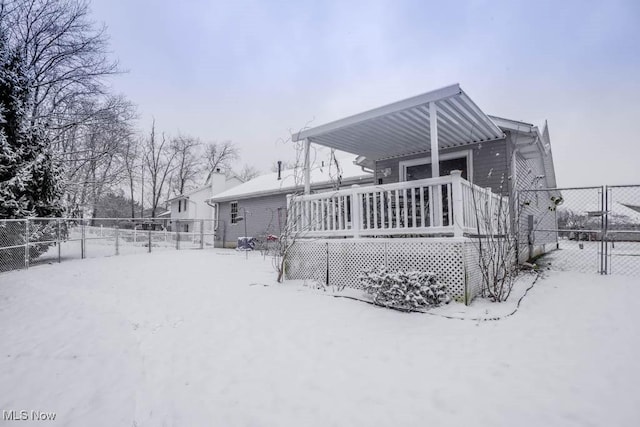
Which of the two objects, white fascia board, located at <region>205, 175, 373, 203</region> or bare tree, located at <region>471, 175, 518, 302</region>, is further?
white fascia board, located at <region>205, 175, 373, 203</region>

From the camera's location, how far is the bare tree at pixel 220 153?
34.7 metres

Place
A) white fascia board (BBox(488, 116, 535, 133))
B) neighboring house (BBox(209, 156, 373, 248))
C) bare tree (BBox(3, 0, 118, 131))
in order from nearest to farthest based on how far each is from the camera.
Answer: white fascia board (BBox(488, 116, 535, 133)) < bare tree (BBox(3, 0, 118, 131)) < neighboring house (BBox(209, 156, 373, 248))

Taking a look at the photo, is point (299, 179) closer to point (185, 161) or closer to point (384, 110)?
point (384, 110)

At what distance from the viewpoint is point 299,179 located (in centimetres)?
1039

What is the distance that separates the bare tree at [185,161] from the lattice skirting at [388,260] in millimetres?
28992

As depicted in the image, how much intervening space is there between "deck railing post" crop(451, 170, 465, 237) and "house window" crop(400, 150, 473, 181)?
3.56 metres

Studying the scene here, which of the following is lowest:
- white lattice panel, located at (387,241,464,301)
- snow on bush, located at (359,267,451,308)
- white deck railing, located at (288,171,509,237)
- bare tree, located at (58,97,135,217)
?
snow on bush, located at (359,267,451,308)

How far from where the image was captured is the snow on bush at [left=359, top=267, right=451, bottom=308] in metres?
4.13

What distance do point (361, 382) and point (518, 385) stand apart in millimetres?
1187

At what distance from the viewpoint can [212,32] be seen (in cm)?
1775

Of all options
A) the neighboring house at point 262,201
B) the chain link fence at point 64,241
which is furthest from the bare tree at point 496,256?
the chain link fence at point 64,241

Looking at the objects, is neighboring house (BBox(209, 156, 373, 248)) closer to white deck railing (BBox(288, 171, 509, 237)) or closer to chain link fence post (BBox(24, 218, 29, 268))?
white deck railing (BBox(288, 171, 509, 237))

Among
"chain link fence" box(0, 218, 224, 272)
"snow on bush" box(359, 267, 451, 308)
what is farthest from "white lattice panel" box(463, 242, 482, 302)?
"chain link fence" box(0, 218, 224, 272)

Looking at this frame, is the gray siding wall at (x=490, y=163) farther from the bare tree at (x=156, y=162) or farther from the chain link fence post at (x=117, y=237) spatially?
the bare tree at (x=156, y=162)
